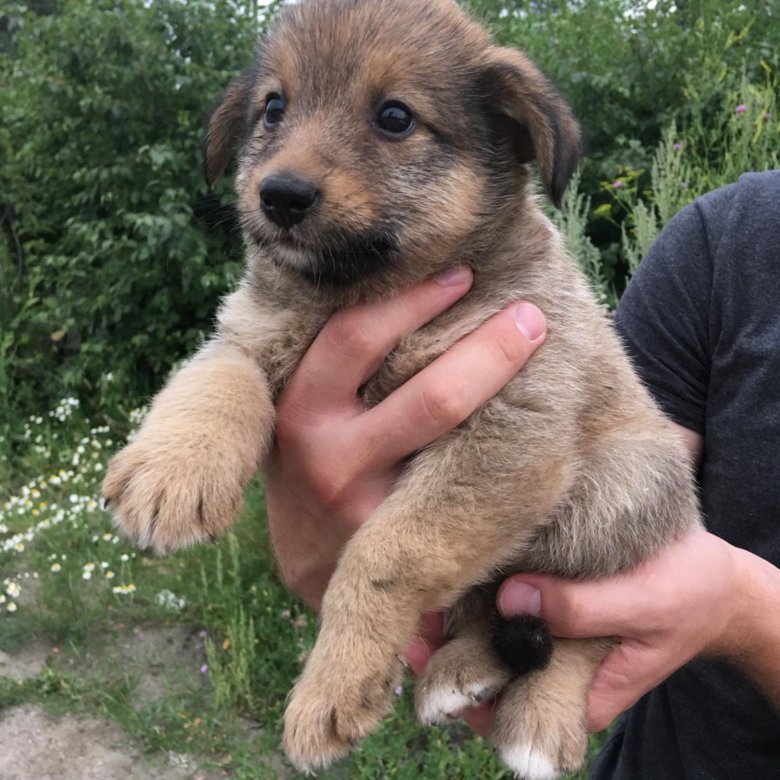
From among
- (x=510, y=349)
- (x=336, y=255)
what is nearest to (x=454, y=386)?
(x=510, y=349)

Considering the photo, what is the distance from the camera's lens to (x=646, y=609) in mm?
2066

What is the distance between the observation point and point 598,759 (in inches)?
109

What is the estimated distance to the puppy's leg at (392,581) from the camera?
185cm

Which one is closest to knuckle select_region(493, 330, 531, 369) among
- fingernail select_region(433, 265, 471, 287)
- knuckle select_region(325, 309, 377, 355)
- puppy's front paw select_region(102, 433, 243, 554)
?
fingernail select_region(433, 265, 471, 287)

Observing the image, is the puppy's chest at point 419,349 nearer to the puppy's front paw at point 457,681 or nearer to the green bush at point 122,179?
the puppy's front paw at point 457,681

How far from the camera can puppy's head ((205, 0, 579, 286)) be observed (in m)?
2.03

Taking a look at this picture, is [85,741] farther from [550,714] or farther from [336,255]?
[336,255]

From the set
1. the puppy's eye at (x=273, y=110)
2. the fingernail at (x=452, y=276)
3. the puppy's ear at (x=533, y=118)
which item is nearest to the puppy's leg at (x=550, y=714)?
the fingernail at (x=452, y=276)

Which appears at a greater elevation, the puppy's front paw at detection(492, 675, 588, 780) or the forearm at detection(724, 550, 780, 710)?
the forearm at detection(724, 550, 780, 710)

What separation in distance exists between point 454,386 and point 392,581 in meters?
0.52

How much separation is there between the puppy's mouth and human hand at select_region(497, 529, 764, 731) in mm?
955

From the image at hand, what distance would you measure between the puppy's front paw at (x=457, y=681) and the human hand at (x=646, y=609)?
0.20 metres

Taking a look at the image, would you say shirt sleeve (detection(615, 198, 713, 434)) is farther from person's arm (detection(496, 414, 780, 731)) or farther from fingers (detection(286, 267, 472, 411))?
fingers (detection(286, 267, 472, 411))

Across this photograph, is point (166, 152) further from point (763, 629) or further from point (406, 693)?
point (763, 629)
